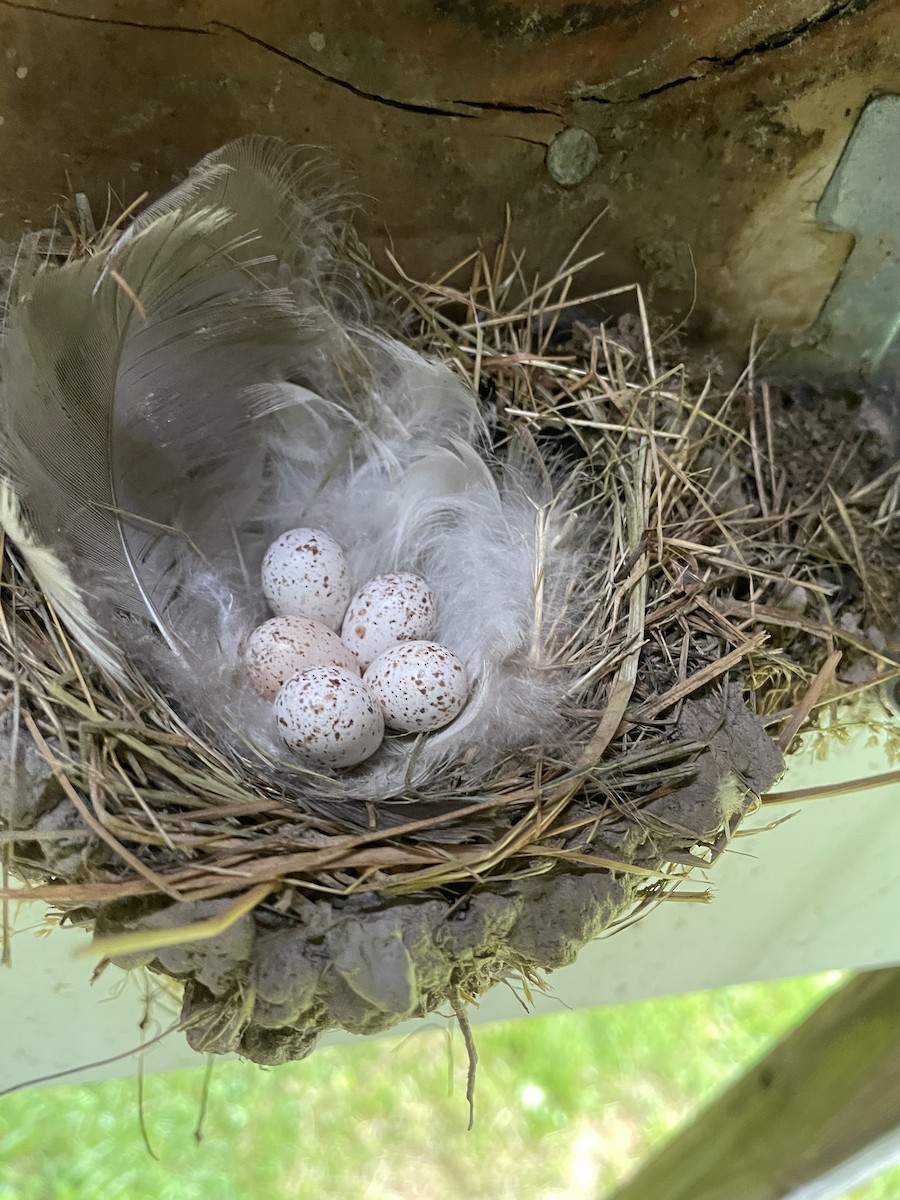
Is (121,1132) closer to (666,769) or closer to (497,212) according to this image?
(666,769)

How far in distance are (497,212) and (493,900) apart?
952 mm

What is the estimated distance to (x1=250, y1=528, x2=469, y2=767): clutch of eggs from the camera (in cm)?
113

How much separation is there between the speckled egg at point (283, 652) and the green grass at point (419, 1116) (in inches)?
44.2

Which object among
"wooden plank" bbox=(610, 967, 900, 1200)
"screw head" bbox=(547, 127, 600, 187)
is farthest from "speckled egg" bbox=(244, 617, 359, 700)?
"wooden plank" bbox=(610, 967, 900, 1200)

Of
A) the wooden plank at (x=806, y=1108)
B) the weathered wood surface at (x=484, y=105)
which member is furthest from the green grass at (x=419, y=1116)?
the weathered wood surface at (x=484, y=105)

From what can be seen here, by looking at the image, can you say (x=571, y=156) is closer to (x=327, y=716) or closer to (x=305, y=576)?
(x=305, y=576)

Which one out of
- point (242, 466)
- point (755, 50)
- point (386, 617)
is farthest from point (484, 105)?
point (386, 617)

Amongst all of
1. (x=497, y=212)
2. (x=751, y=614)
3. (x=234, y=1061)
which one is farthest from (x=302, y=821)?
(x=234, y=1061)

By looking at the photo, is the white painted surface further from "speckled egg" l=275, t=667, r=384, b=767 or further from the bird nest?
"speckled egg" l=275, t=667, r=384, b=767

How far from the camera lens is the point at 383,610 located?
1260mm

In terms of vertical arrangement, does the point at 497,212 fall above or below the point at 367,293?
above

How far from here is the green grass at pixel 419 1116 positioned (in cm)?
188

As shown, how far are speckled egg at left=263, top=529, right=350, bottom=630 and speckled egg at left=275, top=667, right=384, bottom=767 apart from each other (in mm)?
133

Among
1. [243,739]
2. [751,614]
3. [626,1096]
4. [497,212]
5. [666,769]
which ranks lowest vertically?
[626,1096]
